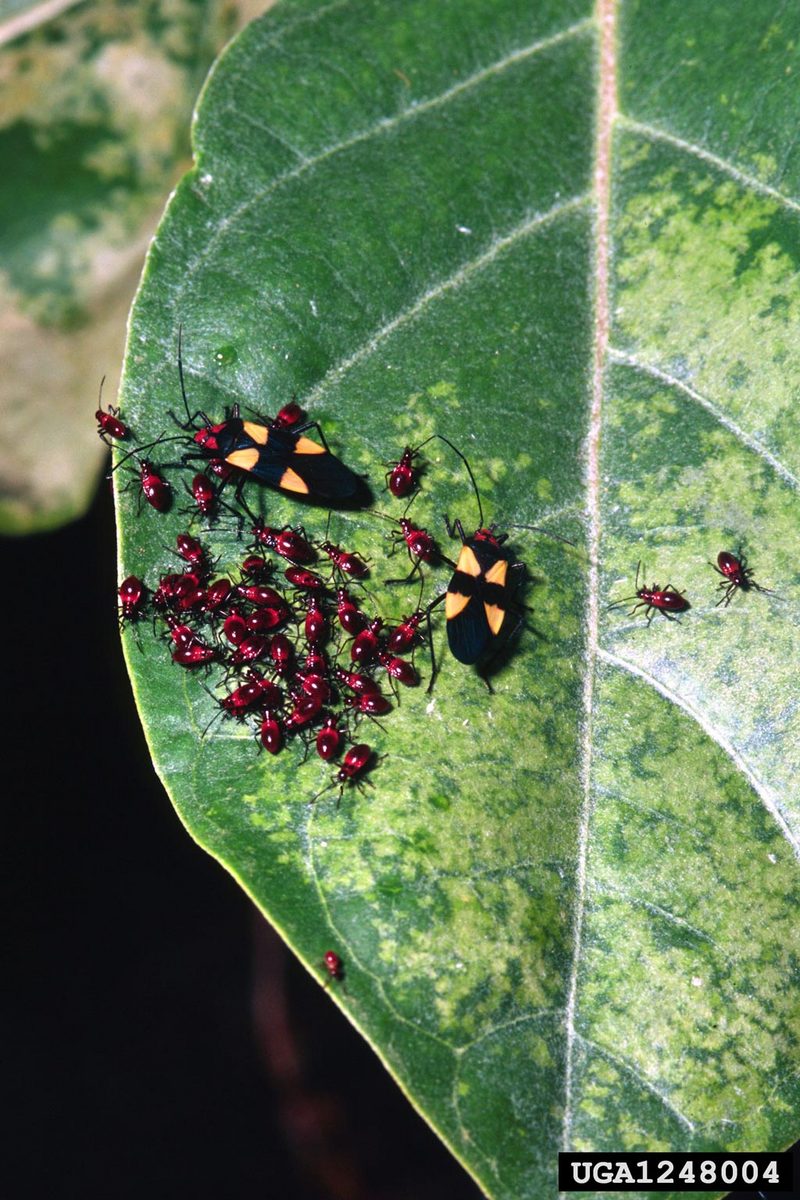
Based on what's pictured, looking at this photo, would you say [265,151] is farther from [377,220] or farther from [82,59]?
[82,59]

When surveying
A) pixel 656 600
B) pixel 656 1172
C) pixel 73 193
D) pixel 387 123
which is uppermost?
pixel 73 193

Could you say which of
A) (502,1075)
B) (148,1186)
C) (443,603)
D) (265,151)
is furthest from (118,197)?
(148,1186)

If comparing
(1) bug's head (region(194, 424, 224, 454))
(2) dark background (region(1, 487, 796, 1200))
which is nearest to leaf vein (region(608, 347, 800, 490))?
(1) bug's head (region(194, 424, 224, 454))

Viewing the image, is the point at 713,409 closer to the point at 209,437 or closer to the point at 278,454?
the point at 278,454

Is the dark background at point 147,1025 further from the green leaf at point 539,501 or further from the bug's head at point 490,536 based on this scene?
the bug's head at point 490,536

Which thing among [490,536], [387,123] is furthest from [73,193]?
[490,536]

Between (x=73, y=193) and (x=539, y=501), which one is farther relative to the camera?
(x=73, y=193)
